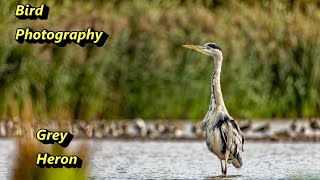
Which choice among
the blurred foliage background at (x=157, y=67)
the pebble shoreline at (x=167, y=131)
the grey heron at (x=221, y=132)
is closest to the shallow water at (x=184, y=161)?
the pebble shoreline at (x=167, y=131)

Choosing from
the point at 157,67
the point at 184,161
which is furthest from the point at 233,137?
the point at 157,67

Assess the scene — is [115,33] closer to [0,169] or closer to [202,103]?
[202,103]

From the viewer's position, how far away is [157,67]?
19.8m

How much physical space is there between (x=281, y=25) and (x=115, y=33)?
2.96 metres

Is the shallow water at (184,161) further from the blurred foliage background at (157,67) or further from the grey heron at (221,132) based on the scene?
the blurred foliage background at (157,67)

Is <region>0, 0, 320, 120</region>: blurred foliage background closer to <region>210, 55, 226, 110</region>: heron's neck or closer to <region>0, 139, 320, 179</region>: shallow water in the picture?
<region>0, 139, 320, 179</region>: shallow water

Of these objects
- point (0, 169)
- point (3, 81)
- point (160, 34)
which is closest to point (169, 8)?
point (160, 34)

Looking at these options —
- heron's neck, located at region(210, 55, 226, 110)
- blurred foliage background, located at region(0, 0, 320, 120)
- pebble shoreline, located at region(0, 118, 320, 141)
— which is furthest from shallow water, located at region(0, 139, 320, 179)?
blurred foliage background, located at region(0, 0, 320, 120)

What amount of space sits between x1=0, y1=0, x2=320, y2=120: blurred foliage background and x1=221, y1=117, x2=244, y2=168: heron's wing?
20.8 ft

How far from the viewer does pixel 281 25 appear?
68.8ft

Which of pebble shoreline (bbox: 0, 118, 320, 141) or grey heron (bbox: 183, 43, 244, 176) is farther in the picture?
pebble shoreline (bbox: 0, 118, 320, 141)

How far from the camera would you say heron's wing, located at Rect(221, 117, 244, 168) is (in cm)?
1237

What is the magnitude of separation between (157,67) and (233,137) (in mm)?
7374

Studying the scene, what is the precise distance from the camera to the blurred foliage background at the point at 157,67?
19.2 meters
